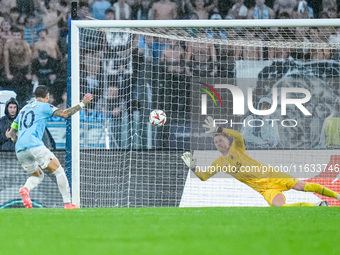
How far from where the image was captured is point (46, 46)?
12.7 m

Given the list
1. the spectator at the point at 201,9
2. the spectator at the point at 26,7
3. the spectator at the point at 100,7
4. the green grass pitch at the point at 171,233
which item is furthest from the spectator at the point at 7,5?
the green grass pitch at the point at 171,233

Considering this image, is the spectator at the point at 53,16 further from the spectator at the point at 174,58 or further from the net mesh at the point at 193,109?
the spectator at the point at 174,58

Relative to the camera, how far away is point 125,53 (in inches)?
451

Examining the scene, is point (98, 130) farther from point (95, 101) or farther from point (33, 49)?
point (33, 49)

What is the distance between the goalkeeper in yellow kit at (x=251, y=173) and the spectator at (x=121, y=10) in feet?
14.0

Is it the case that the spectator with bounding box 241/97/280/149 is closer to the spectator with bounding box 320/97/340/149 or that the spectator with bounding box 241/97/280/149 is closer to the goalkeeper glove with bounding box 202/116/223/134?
the goalkeeper glove with bounding box 202/116/223/134

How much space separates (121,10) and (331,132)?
5166 millimetres

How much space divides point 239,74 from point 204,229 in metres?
6.59

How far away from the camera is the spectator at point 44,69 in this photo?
12.3 meters

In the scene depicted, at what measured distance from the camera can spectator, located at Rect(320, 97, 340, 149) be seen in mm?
10141

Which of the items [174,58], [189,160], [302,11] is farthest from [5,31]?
[302,11]

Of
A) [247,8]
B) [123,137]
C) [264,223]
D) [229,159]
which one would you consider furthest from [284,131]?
[264,223]

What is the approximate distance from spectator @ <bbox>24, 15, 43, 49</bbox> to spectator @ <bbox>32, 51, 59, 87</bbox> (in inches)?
14.8

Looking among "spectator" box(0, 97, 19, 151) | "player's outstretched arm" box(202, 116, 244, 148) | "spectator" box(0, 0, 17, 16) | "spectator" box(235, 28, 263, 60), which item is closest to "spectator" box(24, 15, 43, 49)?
"spectator" box(0, 0, 17, 16)
